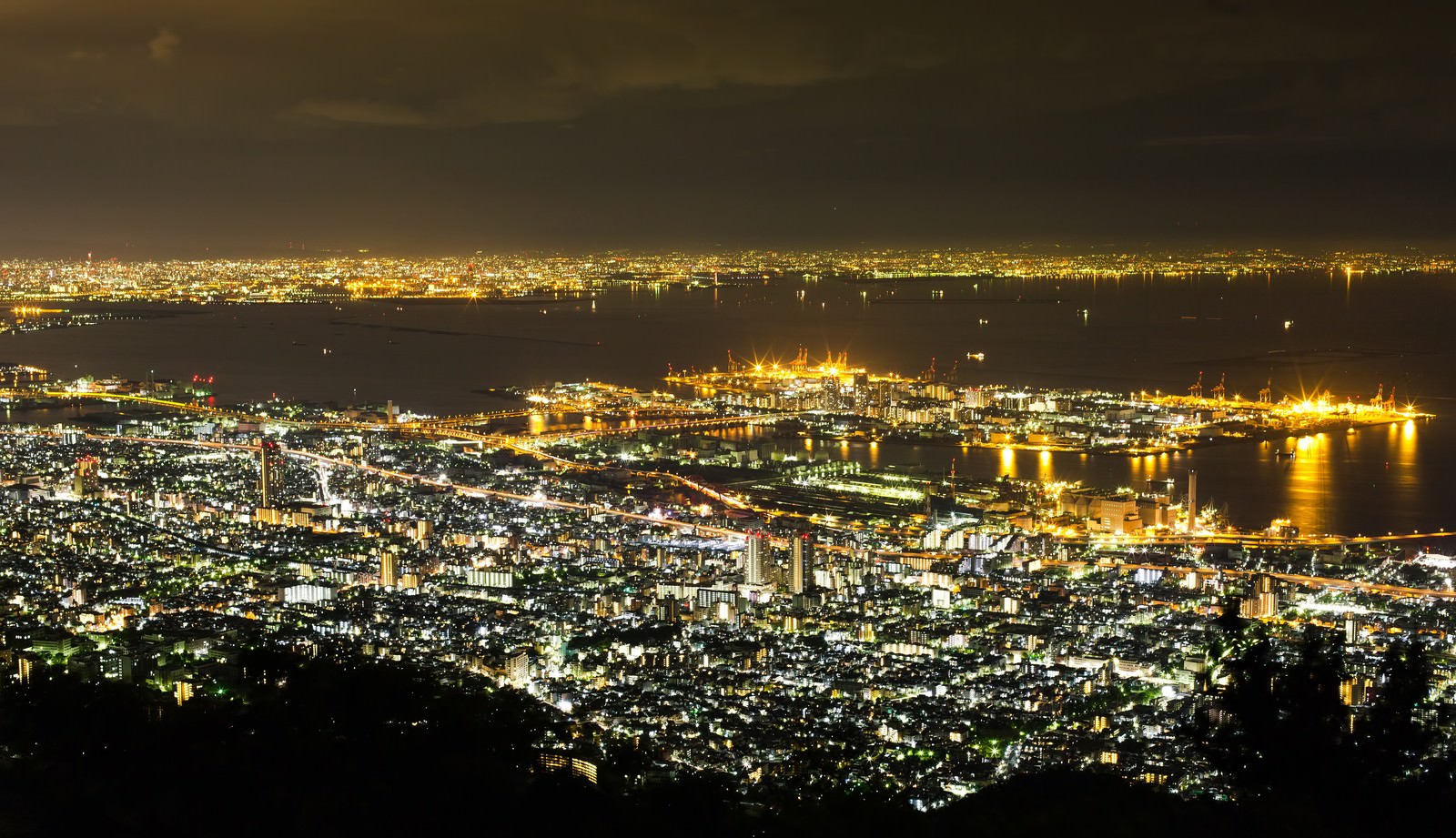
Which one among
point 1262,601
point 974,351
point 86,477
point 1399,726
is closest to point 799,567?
Answer: point 1262,601

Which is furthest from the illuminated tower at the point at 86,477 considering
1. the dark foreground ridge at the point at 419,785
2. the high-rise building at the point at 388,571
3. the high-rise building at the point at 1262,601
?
the high-rise building at the point at 1262,601

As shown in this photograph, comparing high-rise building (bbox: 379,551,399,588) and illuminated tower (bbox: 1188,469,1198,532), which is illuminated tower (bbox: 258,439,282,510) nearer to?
high-rise building (bbox: 379,551,399,588)

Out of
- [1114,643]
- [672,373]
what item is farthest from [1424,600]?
[672,373]

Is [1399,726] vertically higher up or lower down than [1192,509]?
higher up

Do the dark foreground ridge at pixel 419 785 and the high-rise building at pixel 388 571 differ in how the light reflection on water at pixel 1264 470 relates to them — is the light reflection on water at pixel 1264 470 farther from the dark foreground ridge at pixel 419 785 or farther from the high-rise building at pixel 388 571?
the dark foreground ridge at pixel 419 785

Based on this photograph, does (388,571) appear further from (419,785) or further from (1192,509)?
(1192,509)

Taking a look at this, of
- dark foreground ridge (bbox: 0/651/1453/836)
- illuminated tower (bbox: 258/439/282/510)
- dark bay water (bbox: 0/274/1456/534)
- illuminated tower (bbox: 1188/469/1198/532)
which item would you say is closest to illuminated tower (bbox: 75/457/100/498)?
illuminated tower (bbox: 258/439/282/510)
